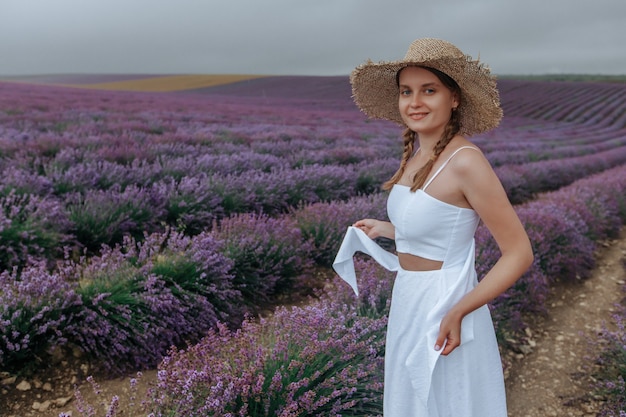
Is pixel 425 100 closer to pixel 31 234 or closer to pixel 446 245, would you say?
pixel 446 245

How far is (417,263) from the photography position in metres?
1.45

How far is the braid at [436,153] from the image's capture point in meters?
1.38

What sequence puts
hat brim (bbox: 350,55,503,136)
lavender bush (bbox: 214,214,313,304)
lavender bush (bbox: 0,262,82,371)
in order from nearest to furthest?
hat brim (bbox: 350,55,503,136) → lavender bush (bbox: 0,262,82,371) → lavender bush (bbox: 214,214,313,304)

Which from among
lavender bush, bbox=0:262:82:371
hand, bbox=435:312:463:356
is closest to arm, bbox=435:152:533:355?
hand, bbox=435:312:463:356

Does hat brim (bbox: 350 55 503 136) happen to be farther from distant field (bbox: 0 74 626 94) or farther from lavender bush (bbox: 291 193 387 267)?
distant field (bbox: 0 74 626 94)

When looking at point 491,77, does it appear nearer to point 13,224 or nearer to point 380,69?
point 380,69

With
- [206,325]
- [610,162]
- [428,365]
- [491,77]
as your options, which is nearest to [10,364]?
[206,325]

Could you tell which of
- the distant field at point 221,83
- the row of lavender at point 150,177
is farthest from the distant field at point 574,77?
the row of lavender at point 150,177

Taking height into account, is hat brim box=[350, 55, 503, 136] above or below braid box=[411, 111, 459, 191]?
above

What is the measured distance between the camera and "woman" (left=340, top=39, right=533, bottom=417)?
1.26 m

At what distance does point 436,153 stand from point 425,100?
0.55ft

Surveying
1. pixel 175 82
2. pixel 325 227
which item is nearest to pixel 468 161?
pixel 325 227

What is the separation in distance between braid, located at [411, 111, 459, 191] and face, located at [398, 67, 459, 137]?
0.11 ft

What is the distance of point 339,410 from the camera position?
198 cm
